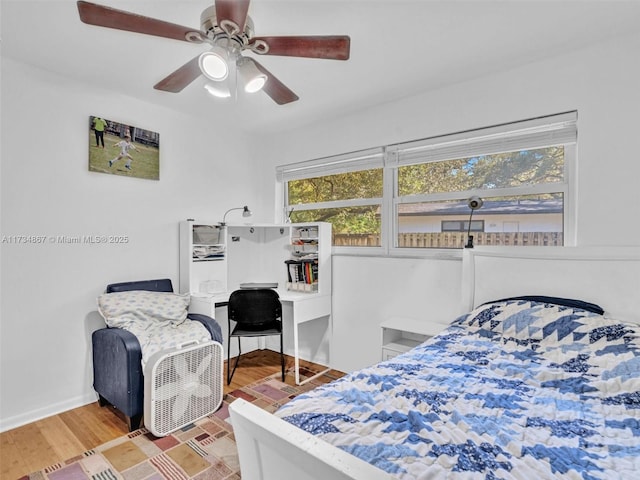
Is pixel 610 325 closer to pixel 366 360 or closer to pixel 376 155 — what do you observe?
pixel 366 360

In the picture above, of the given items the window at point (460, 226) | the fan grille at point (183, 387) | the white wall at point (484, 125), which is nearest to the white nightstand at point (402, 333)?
the white wall at point (484, 125)

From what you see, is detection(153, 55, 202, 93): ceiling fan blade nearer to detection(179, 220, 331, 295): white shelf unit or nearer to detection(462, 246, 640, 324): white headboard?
detection(179, 220, 331, 295): white shelf unit

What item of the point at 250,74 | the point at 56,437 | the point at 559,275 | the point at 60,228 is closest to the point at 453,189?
the point at 559,275

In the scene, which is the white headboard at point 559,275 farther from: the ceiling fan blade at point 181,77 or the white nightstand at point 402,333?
the ceiling fan blade at point 181,77

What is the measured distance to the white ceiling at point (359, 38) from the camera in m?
1.76

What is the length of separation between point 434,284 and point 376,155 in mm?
1245

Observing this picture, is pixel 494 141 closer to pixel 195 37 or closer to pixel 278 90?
pixel 278 90

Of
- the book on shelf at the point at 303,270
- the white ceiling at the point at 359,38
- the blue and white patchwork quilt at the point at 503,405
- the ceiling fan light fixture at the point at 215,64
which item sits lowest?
the blue and white patchwork quilt at the point at 503,405

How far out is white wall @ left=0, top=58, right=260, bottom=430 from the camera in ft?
7.63

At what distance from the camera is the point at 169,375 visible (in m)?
2.20

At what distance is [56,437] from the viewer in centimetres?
220

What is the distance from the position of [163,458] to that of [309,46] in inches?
91.9

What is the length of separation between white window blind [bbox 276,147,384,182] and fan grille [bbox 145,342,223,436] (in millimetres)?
1933

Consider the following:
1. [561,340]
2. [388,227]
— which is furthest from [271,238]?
[561,340]
